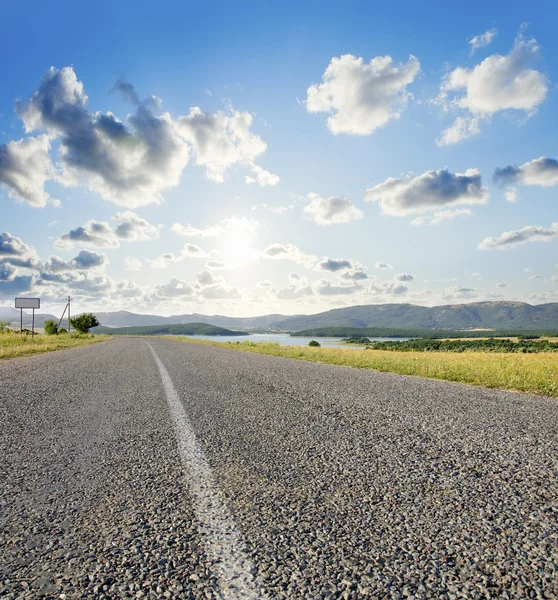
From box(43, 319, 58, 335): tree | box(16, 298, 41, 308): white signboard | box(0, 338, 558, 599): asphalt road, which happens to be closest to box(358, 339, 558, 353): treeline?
box(0, 338, 558, 599): asphalt road

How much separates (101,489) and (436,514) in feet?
8.64

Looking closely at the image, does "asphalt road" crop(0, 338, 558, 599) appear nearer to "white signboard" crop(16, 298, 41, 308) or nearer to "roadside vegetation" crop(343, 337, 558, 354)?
"roadside vegetation" crop(343, 337, 558, 354)

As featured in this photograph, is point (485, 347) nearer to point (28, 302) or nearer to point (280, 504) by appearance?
point (280, 504)

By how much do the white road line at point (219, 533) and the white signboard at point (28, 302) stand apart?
75.5 metres

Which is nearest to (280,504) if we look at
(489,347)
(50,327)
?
(489,347)

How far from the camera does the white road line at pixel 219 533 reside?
193 cm

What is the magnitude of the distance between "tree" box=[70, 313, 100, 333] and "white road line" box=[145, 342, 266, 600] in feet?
324

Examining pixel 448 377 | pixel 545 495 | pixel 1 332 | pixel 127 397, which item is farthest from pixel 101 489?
pixel 1 332

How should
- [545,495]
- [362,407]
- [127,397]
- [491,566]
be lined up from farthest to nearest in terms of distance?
[127,397]
[362,407]
[545,495]
[491,566]

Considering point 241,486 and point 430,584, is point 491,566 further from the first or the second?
point 241,486

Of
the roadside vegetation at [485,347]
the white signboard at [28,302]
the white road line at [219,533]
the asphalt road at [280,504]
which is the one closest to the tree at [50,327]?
the white signboard at [28,302]

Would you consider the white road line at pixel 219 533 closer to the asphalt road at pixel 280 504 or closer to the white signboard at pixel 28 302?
the asphalt road at pixel 280 504

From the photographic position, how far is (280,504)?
114 inches

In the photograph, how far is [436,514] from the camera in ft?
8.98
